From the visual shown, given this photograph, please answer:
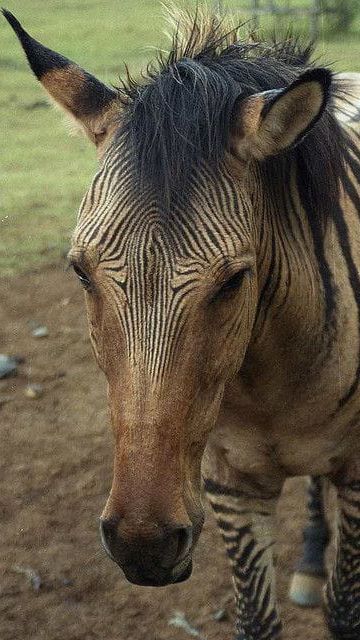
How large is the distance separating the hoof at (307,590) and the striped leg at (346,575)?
38 cm

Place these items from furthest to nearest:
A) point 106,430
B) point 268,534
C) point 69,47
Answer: point 69,47 → point 106,430 → point 268,534

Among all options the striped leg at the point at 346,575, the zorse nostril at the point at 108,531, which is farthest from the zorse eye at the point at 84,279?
the striped leg at the point at 346,575

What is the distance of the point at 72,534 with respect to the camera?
15.0 feet

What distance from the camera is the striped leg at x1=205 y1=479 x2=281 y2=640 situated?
3.44 meters

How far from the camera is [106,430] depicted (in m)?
5.51

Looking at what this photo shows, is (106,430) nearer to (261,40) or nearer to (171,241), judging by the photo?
(261,40)

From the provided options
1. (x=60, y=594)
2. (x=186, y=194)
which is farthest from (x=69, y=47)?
(x=186, y=194)

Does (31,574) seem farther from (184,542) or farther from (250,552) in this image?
(184,542)

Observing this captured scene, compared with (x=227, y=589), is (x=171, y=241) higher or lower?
higher

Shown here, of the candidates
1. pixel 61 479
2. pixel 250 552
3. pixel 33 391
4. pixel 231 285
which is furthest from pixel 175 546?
pixel 33 391

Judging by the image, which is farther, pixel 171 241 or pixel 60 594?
pixel 60 594

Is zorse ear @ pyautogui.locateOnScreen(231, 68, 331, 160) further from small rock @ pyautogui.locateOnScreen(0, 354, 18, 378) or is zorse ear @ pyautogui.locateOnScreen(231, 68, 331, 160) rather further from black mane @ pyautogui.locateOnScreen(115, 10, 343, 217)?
small rock @ pyautogui.locateOnScreen(0, 354, 18, 378)

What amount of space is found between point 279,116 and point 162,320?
64 centimetres

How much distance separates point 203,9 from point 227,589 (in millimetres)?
2516
